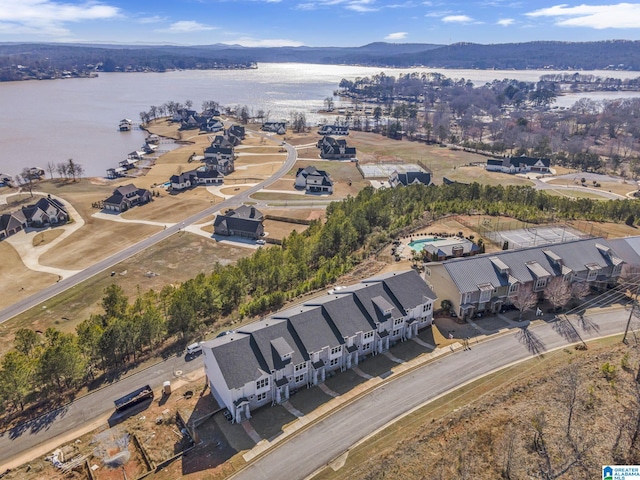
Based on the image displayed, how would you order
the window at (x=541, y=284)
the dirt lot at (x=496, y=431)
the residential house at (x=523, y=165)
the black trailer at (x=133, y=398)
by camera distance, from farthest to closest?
the residential house at (x=523, y=165) → the window at (x=541, y=284) → the black trailer at (x=133, y=398) → the dirt lot at (x=496, y=431)

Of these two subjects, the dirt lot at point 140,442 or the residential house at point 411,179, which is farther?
the residential house at point 411,179

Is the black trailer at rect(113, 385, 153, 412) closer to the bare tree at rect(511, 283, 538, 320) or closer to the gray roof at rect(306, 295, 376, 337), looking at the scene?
the gray roof at rect(306, 295, 376, 337)

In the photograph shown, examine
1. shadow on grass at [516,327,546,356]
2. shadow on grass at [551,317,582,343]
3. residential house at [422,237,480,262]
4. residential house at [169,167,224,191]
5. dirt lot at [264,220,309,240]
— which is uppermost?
residential house at [422,237,480,262]

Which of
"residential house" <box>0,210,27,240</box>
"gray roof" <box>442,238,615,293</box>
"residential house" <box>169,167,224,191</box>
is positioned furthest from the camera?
"residential house" <box>169,167,224,191</box>

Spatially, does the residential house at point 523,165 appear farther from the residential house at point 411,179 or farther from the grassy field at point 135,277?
the grassy field at point 135,277

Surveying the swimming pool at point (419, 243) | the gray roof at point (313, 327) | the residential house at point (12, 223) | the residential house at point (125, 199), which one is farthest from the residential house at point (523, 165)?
the residential house at point (12, 223)

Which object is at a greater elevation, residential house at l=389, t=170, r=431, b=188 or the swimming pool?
residential house at l=389, t=170, r=431, b=188

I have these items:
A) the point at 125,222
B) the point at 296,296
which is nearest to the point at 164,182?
the point at 125,222

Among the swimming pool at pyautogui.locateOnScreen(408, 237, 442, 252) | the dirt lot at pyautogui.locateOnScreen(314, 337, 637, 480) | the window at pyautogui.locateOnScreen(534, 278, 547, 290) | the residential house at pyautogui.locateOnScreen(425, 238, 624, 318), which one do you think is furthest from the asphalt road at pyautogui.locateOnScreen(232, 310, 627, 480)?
the swimming pool at pyautogui.locateOnScreen(408, 237, 442, 252)
